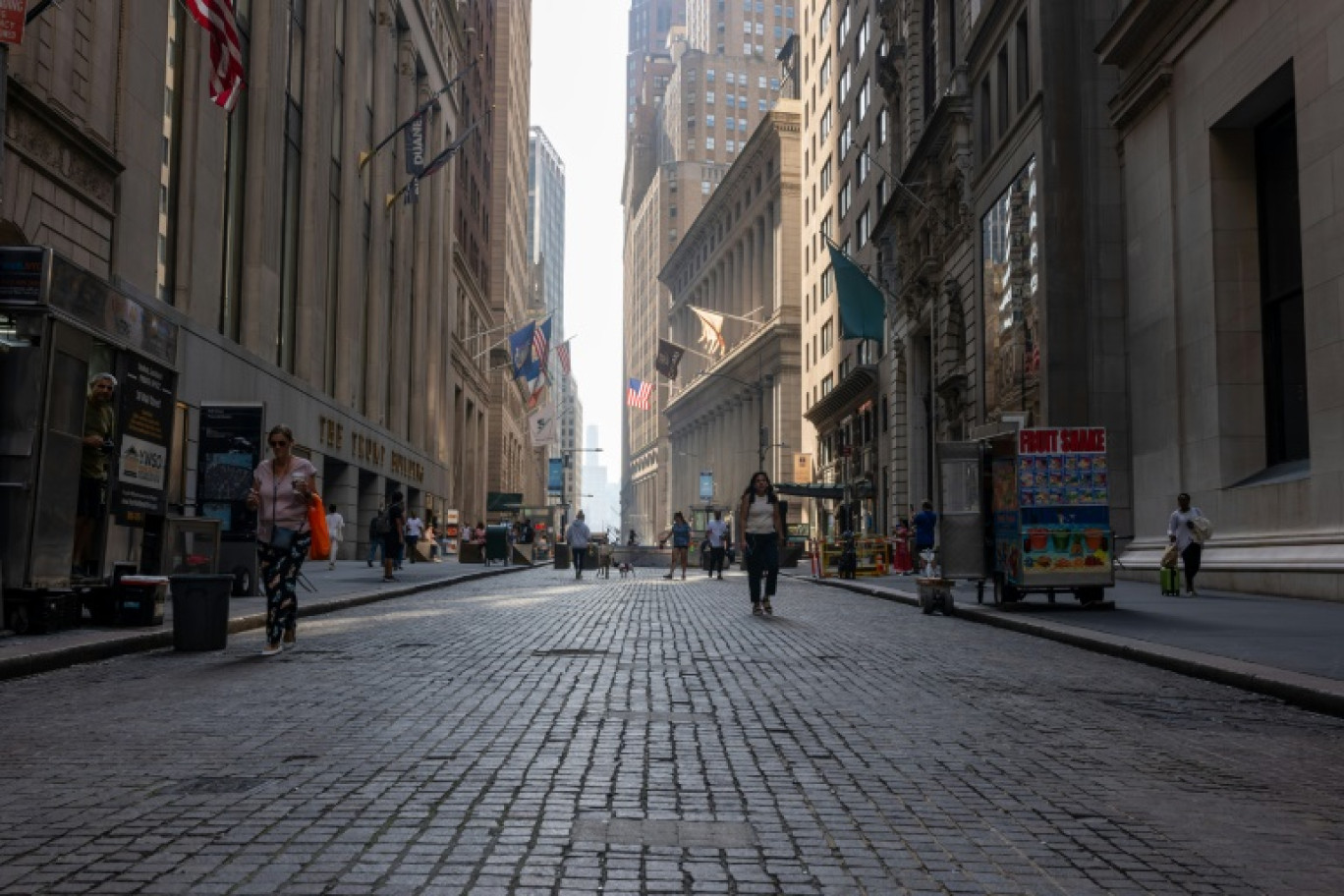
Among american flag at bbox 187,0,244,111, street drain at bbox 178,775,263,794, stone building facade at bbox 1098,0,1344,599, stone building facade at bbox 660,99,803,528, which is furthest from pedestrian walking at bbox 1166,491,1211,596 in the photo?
stone building facade at bbox 660,99,803,528

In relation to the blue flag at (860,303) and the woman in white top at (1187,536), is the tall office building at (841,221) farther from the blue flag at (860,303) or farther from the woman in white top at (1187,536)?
the woman in white top at (1187,536)

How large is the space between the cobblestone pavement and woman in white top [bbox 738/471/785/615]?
265 inches

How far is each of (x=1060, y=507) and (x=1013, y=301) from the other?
17.1m

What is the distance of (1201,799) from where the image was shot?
18.6ft

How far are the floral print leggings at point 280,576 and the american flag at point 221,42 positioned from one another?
10.3 meters

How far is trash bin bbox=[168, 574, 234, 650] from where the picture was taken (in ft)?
38.4

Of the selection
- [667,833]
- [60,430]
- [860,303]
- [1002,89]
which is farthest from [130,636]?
[860,303]

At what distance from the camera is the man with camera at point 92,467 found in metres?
13.0

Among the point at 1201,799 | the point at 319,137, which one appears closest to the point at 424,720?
the point at 1201,799

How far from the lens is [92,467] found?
43.3 ft

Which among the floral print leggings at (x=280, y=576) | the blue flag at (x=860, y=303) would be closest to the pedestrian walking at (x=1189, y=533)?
the floral print leggings at (x=280, y=576)

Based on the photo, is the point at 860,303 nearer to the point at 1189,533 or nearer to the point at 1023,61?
the point at 1023,61

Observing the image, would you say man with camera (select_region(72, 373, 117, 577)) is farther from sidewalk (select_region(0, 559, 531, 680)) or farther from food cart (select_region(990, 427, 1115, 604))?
food cart (select_region(990, 427, 1115, 604))

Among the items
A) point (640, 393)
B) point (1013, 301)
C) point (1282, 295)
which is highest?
point (640, 393)
